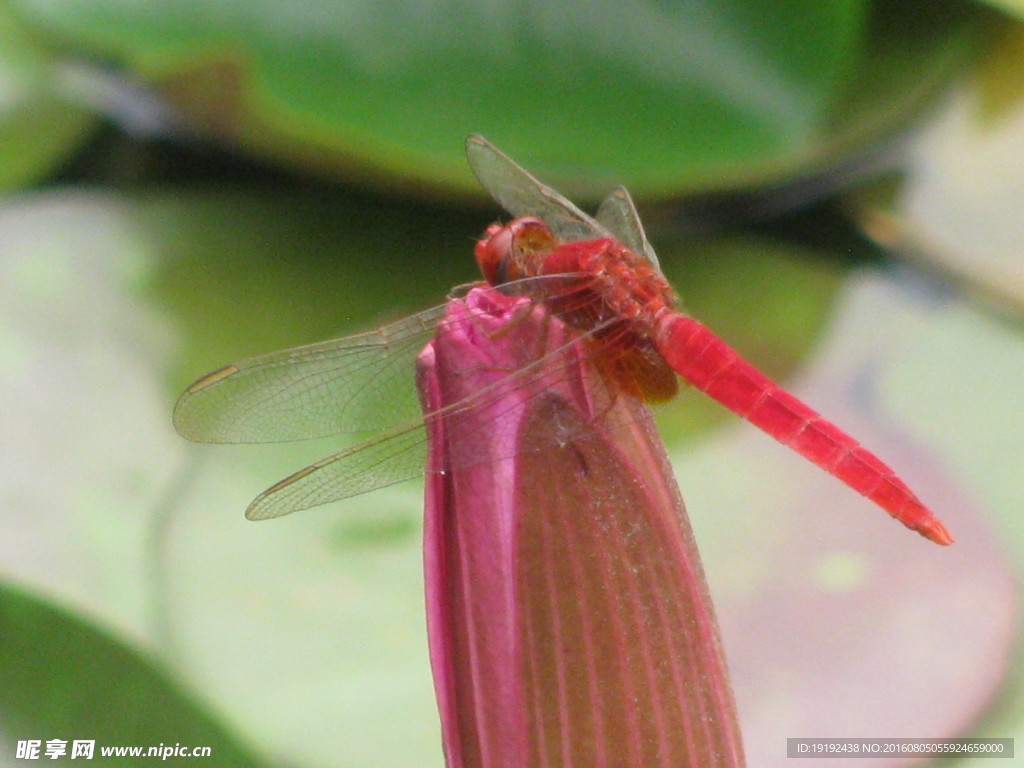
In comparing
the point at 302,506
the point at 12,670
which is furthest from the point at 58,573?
the point at 302,506

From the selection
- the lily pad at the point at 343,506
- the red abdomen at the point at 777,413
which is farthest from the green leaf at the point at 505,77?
the red abdomen at the point at 777,413

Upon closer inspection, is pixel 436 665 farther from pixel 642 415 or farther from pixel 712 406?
pixel 712 406

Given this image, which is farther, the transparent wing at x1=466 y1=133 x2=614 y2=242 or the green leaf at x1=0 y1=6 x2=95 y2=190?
the green leaf at x1=0 y1=6 x2=95 y2=190

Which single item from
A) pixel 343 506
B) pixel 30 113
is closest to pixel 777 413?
pixel 343 506

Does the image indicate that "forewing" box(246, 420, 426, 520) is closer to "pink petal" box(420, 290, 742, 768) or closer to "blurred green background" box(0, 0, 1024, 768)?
"pink petal" box(420, 290, 742, 768)

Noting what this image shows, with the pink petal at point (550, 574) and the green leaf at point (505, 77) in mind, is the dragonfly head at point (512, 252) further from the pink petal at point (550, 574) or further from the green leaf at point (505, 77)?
the green leaf at point (505, 77)

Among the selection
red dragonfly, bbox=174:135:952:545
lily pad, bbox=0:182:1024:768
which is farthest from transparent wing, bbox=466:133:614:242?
lily pad, bbox=0:182:1024:768

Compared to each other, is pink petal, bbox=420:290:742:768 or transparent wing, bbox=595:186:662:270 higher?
transparent wing, bbox=595:186:662:270
